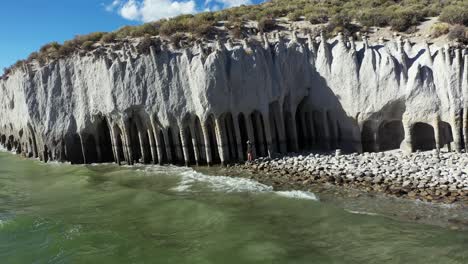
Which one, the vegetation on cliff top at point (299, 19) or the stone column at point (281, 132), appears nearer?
the stone column at point (281, 132)

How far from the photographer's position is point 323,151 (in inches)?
1039

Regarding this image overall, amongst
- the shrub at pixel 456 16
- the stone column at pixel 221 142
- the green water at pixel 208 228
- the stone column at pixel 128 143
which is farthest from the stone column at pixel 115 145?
the shrub at pixel 456 16

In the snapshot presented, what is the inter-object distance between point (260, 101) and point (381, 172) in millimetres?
9149

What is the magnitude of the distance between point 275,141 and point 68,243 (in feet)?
51.8

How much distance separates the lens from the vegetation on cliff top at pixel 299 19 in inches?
1447

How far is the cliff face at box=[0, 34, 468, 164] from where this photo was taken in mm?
23969

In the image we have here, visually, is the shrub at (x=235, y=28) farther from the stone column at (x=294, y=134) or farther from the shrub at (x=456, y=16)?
the shrub at (x=456, y=16)

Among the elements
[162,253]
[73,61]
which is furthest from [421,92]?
[73,61]

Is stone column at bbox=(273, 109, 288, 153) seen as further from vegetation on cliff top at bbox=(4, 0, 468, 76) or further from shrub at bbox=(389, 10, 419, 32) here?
shrub at bbox=(389, 10, 419, 32)

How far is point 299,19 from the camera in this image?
47.3 meters

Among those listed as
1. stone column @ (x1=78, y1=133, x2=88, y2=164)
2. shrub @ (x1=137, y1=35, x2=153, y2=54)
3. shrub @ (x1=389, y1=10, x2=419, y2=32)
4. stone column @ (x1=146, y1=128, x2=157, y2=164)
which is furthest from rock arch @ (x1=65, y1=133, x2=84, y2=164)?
shrub @ (x1=389, y1=10, x2=419, y2=32)

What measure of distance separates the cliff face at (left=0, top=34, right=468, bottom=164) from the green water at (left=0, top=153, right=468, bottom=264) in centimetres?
590

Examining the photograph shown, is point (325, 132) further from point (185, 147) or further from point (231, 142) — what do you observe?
point (185, 147)

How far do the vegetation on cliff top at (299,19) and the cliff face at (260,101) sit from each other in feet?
27.8
